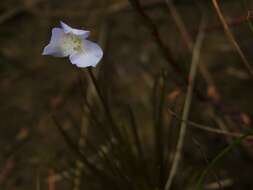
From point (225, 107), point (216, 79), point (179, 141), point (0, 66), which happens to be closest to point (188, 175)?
point (179, 141)

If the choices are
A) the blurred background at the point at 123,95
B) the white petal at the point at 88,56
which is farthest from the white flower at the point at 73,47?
the blurred background at the point at 123,95

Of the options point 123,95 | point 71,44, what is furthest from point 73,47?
point 123,95

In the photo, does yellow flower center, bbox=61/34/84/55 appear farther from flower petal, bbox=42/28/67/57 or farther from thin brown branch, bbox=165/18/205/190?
thin brown branch, bbox=165/18/205/190

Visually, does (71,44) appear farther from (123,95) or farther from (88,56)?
(123,95)

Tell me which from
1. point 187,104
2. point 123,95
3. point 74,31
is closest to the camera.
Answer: point 74,31

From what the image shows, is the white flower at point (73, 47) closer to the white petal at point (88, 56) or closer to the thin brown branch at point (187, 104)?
the white petal at point (88, 56)

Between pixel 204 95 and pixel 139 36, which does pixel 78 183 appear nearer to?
pixel 204 95

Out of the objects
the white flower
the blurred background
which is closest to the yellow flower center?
the white flower
